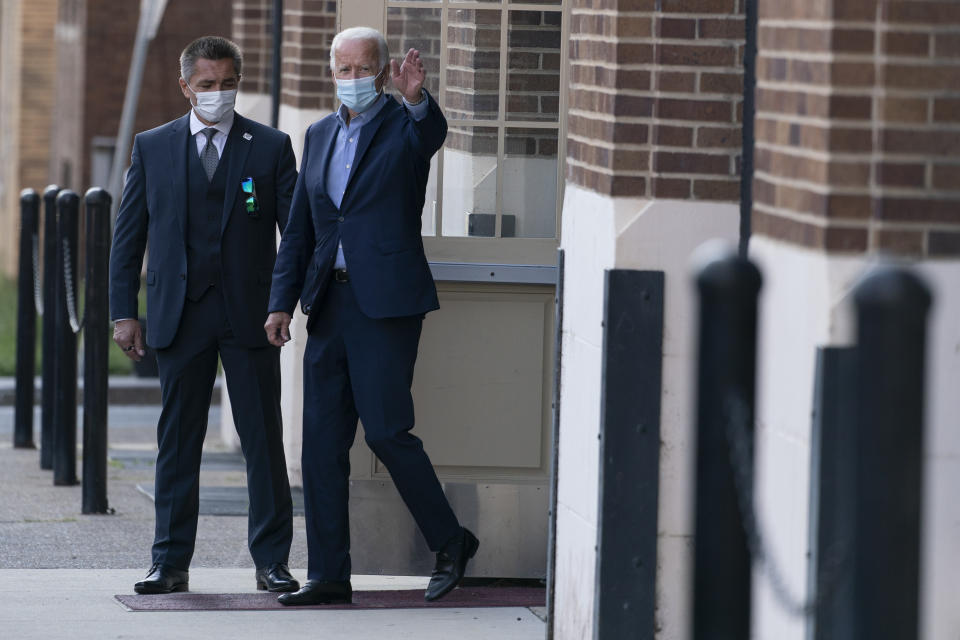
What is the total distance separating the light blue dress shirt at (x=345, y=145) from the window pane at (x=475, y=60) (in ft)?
2.40

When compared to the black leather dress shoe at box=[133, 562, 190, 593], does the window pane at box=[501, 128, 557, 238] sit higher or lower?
higher

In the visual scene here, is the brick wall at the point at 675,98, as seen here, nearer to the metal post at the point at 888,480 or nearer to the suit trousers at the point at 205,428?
the suit trousers at the point at 205,428

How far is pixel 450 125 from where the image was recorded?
6.84 metres

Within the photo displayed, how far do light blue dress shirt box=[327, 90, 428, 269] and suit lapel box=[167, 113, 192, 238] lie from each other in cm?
58

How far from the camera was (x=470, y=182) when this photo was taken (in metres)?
6.82

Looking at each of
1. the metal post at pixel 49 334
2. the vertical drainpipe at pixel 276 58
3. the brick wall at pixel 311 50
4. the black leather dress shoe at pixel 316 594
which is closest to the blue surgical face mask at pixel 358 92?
the black leather dress shoe at pixel 316 594

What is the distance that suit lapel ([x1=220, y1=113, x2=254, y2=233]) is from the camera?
635cm

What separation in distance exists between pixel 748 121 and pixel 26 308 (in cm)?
647

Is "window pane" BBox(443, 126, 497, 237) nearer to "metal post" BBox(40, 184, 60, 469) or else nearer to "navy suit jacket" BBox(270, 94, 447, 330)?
"navy suit jacket" BBox(270, 94, 447, 330)

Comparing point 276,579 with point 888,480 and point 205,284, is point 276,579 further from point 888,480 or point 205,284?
A: point 888,480

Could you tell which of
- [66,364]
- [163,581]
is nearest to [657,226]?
[163,581]

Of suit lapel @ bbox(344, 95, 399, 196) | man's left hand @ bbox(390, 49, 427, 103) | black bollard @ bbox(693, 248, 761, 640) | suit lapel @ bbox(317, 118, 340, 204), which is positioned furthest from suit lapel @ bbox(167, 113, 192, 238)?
black bollard @ bbox(693, 248, 761, 640)

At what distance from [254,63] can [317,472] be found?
5053 mm

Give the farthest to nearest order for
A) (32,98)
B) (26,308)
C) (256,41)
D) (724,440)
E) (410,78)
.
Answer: (32,98) < (256,41) < (26,308) < (410,78) < (724,440)
